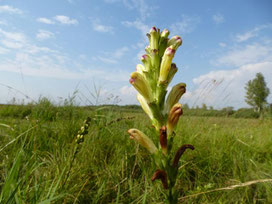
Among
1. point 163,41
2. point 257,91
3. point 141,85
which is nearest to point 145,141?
point 141,85

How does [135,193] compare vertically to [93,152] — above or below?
below

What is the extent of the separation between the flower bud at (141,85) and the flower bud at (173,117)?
7.0 inches

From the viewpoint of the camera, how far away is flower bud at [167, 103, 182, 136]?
1292 mm

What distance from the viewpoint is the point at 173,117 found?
131cm

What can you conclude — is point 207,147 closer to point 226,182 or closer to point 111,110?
point 226,182

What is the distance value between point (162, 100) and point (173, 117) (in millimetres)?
145

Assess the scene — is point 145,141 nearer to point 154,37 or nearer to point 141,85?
point 141,85

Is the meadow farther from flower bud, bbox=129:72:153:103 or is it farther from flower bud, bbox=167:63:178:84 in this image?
flower bud, bbox=167:63:178:84

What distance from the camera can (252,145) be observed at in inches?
165

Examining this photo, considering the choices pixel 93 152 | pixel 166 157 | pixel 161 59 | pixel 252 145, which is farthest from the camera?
pixel 252 145

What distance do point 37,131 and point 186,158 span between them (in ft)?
8.87

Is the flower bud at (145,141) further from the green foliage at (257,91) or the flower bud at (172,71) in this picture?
the green foliage at (257,91)

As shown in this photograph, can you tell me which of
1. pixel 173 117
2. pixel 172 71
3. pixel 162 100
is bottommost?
pixel 173 117

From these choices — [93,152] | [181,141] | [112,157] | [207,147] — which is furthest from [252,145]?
[93,152]
